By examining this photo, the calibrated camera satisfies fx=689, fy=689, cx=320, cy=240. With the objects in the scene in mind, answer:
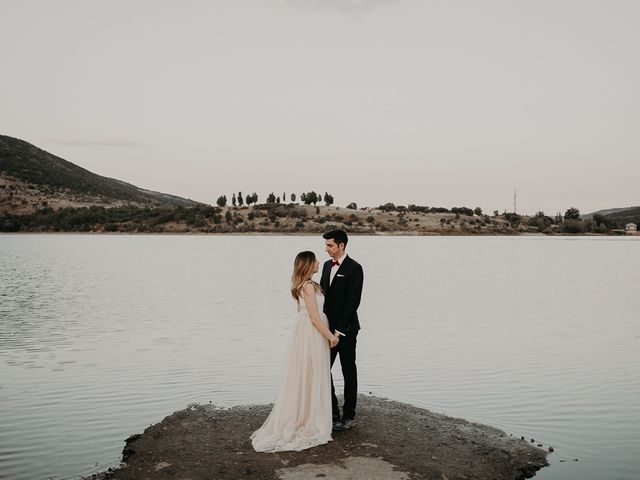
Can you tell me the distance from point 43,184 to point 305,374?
175 meters

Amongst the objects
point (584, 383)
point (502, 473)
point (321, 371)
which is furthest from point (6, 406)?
point (584, 383)

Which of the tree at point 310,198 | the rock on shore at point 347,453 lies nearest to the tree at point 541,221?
the tree at point 310,198

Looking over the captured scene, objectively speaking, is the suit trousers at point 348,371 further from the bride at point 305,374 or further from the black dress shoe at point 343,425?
the bride at point 305,374

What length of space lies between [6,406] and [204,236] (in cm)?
14984

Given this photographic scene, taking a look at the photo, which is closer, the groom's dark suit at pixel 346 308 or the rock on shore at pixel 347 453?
the rock on shore at pixel 347 453

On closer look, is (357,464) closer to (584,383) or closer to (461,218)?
(584,383)

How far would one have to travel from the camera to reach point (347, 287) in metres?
9.66

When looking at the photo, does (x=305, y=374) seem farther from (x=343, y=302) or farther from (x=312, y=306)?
(x=343, y=302)

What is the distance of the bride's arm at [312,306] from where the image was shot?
9.20 m

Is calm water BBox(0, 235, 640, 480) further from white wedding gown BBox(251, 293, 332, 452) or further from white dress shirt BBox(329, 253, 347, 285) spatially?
white dress shirt BBox(329, 253, 347, 285)

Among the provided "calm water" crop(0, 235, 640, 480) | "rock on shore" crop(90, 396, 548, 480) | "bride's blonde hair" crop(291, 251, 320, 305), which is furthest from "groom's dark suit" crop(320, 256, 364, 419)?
"calm water" crop(0, 235, 640, 480)

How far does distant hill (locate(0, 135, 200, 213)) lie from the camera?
154788mm

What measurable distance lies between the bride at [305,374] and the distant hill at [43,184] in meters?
156

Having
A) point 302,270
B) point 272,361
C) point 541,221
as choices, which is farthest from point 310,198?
point 302,270
